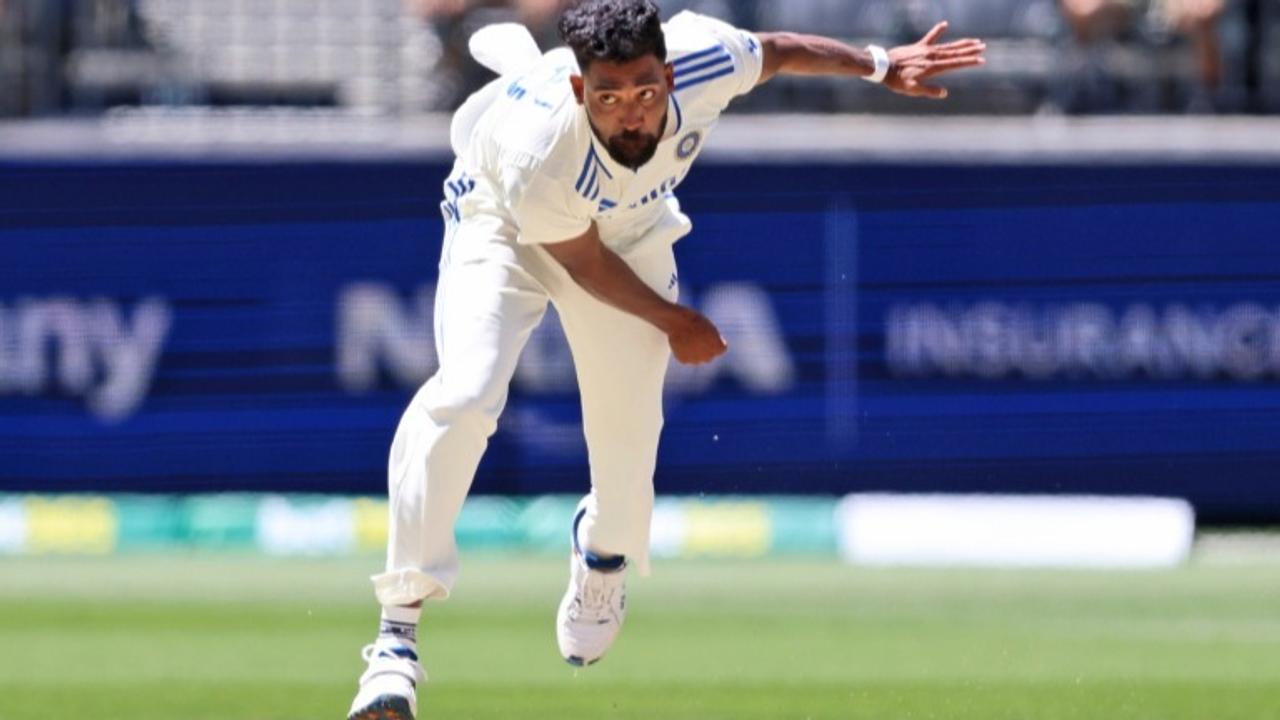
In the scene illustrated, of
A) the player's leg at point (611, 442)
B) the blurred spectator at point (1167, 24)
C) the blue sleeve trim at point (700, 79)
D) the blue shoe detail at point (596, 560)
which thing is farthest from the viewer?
the blurred spectator at point (1167, 24)

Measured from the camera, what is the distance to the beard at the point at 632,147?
5059mm

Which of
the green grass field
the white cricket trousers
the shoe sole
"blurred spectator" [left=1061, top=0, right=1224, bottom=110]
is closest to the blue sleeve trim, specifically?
the white cricket trousers

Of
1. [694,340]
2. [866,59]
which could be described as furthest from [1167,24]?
[694,340]

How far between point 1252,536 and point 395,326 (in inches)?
164

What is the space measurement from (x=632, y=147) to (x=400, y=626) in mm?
1258

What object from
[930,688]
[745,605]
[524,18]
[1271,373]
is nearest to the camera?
[930,688]

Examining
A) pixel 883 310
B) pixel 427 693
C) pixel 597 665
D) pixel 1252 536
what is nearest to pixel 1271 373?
pixel 1252 536

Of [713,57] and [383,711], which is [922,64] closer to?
[713,57]

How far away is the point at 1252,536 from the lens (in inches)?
441

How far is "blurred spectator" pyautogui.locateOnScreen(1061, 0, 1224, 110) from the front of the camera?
11.9 metres

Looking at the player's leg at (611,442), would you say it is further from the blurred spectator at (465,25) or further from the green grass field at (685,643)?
the blurred spectator at (465,25)

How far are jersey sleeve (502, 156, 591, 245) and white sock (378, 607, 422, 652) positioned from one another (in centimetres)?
91

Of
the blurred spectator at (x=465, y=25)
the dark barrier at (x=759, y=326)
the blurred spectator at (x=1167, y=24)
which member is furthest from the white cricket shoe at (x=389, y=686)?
the blurred spectator at (x=1167, y=24)

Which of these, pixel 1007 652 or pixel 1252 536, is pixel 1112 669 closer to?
pixel 1007 652
